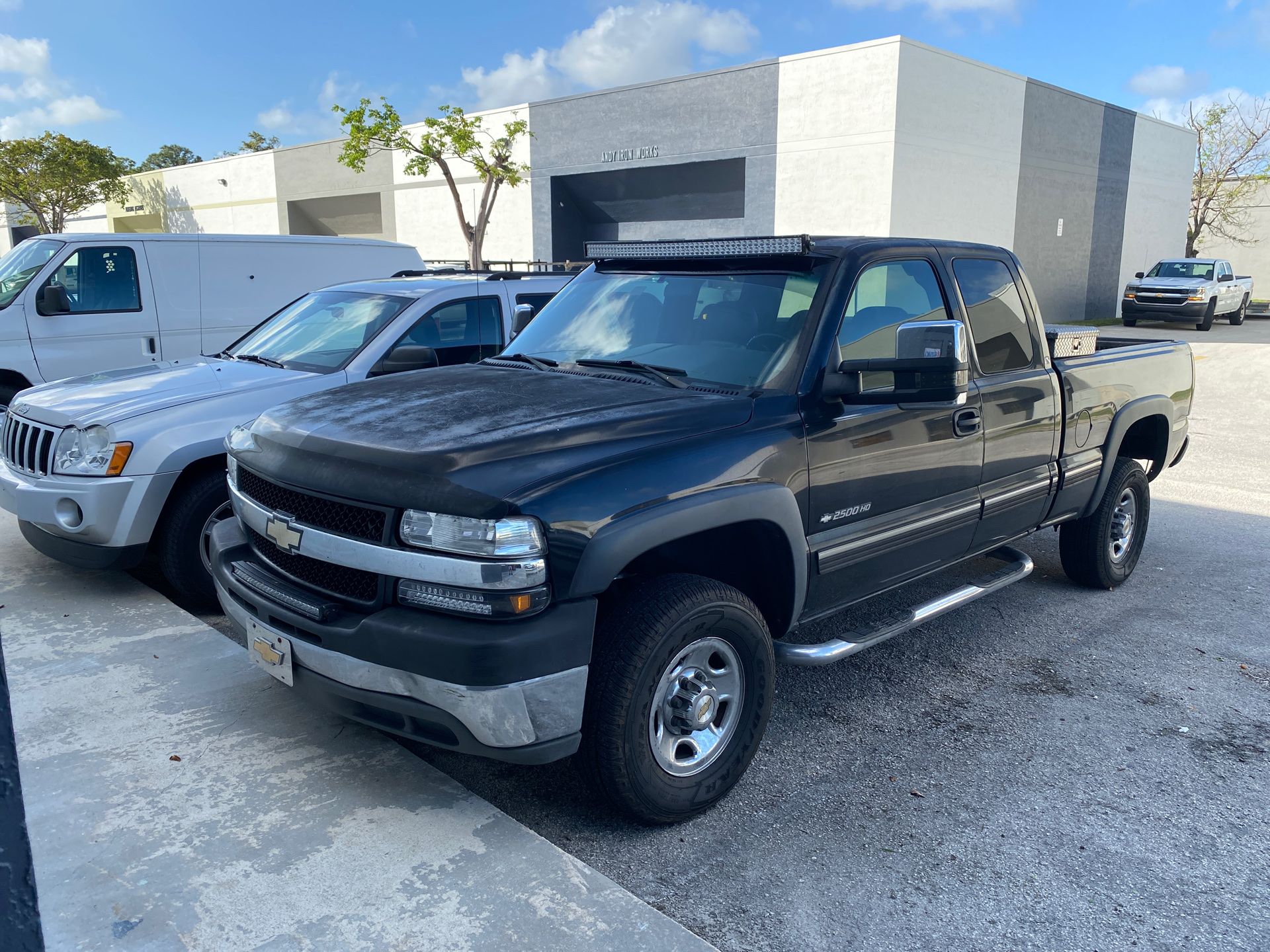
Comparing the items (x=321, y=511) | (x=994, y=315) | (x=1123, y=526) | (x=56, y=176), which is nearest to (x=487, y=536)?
(x=321, y=511)

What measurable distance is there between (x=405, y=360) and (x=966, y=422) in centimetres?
316

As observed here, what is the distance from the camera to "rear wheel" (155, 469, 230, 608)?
16.3 feet

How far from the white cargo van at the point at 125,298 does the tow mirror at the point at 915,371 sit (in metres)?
7.04

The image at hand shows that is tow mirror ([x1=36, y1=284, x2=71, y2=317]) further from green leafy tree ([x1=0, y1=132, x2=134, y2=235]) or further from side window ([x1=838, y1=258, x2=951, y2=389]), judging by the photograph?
green leafy tree ([x1=0, y1=132, x2=134, y2=235])

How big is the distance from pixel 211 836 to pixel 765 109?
23.7 m

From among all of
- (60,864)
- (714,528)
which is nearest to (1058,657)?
(714,528)

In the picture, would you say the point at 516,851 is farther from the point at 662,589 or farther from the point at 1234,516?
the point at 1234,516

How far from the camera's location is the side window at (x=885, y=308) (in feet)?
12.9

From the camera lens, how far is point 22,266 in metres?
9.04

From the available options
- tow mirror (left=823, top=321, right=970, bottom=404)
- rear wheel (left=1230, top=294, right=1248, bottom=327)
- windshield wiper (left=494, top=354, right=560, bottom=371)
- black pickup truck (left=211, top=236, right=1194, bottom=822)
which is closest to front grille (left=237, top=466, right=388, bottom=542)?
black pickup truck (left=211, top=236, right=1194, bottom=822)

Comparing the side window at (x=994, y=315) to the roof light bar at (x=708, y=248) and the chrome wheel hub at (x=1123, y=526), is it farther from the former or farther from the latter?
the chrome wheel hub at (x=1123, y=526)

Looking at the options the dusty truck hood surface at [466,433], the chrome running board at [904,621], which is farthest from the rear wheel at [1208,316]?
the dusty truck hood surface at [466,433]

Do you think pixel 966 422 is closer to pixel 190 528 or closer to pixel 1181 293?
pixel 190 528

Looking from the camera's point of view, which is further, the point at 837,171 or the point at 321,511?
the point at 837,171
